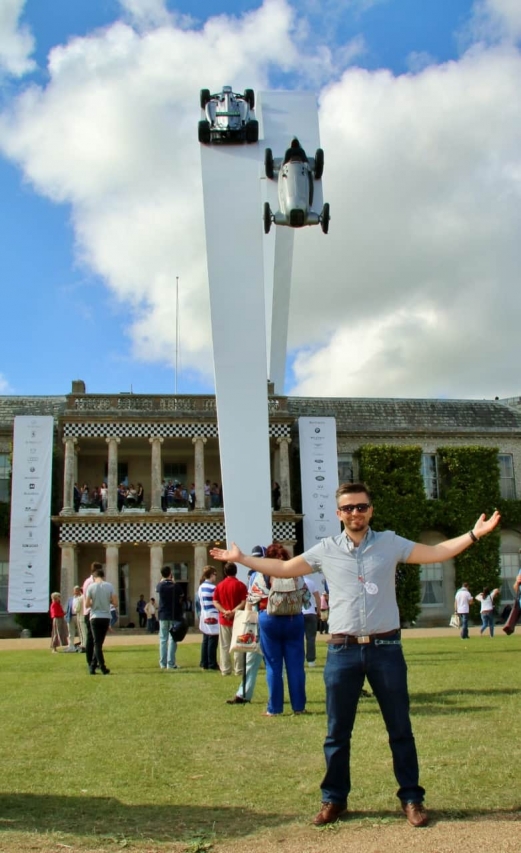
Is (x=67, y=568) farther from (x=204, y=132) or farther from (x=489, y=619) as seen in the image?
(x=204, y=132)

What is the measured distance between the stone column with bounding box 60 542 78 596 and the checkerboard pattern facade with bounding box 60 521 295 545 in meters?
0.24

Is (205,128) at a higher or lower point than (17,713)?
higher

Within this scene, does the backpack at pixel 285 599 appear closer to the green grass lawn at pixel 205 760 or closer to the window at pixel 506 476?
the green grass lawn at pixel 205 760

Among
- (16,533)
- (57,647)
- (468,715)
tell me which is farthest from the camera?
(16,533)

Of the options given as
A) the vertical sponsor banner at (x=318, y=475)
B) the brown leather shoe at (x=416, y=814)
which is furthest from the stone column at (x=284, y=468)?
the brown leather shoe at (x=416, y=814)

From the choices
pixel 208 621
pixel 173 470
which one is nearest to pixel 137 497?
pixel 173 470

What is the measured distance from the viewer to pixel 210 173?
1711 cm

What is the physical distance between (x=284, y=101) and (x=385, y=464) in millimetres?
21308

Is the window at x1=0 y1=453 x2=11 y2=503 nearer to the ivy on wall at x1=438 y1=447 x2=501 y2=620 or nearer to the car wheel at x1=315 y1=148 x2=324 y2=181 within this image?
the ivy on wall at x1=438 y1=447 x2=501 y2=620

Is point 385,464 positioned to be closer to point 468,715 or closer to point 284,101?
point 284,101

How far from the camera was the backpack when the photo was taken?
324 inches

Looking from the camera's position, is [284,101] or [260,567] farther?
[284,101]

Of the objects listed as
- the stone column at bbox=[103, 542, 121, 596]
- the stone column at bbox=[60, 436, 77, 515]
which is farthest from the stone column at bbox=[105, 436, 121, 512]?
the stone column at bbox=[103, 542, 121, 596]

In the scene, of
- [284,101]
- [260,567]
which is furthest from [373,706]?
[284,101]
